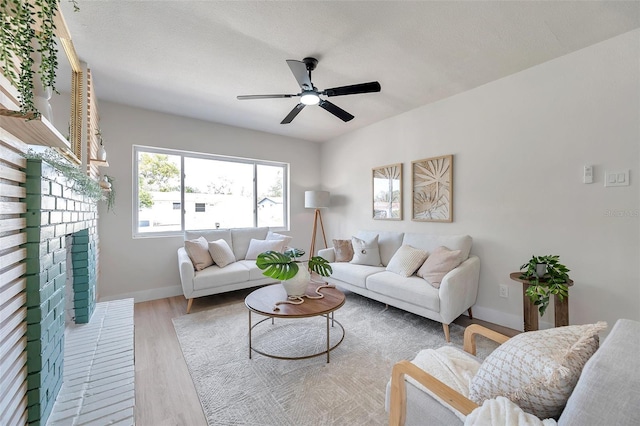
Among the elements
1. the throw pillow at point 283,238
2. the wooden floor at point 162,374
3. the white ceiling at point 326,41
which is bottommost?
the wooden floor at point 162,374

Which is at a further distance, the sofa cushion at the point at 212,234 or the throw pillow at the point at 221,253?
the sofa cushion at the point at 212,234

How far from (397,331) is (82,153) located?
3.43 meters

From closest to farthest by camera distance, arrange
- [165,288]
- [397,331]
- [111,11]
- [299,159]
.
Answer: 1. [111,11]
2. [397,331]
3. [165,288]
4. [299,159]

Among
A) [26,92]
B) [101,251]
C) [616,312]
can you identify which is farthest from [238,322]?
[616,312]

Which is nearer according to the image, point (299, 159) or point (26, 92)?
point (26, 92)

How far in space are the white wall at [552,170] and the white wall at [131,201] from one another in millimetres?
3212

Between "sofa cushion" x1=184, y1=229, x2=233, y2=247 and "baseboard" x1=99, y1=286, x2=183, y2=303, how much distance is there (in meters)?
0.77

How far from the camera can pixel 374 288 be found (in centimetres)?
300

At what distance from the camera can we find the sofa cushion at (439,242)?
2.89 m

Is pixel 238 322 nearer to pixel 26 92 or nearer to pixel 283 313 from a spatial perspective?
pixel 283 313

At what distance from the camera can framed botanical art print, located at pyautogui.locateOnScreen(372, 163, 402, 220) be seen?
380 cm

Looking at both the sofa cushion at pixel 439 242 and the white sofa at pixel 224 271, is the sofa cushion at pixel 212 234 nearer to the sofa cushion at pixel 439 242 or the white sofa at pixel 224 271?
the white sofa at pixel 224 271

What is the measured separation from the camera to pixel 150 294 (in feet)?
11.6

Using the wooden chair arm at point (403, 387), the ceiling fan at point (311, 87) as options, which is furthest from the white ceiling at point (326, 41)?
the wooden chair arm at point (403, 387)
